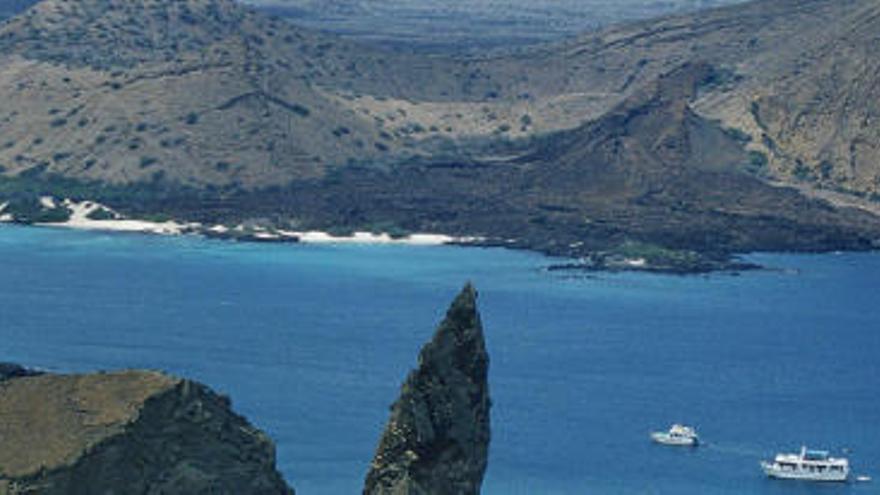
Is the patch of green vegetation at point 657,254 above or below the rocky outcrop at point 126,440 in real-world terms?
below

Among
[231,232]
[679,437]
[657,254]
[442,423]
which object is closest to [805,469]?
[679,437]

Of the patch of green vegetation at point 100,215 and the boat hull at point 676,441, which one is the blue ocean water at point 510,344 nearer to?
the boat hull at point 676,441

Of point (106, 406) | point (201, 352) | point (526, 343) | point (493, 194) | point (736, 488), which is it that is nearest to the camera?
point (106, 406)

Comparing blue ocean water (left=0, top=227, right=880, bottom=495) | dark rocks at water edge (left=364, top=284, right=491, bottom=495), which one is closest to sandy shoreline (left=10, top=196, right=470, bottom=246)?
blue ocean water (left=0, top=227, right=880, bottom=495)

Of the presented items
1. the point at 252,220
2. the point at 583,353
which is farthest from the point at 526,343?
the point at 252,220

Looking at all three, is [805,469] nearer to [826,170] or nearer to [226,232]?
[226,232]

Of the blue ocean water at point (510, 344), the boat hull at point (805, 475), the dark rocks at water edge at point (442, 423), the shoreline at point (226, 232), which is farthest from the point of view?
the shoreline at point (226, 232)

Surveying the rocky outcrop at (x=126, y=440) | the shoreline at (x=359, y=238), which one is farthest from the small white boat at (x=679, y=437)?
the shoreline at (x=359, y=238)

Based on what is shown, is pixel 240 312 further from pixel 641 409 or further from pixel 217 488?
pixel 217 488
